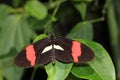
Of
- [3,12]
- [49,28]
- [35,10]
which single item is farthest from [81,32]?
[3,12]

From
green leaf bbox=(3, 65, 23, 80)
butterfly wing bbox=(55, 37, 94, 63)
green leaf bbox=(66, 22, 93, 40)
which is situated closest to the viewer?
butterfly wing bbox=(55, 37, 94, 63)

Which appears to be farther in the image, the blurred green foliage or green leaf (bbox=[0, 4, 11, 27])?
green leaf (bbox=[0, 4, 11, 27])

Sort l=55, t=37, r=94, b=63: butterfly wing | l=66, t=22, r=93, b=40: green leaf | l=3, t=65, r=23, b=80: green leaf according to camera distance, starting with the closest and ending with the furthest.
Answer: l=55, t=37, r=94, b=63: butterfly wing → l=66, t=22, r=93, b=40: green leaf → l=3, t=65, r=23, b=80: green leaf

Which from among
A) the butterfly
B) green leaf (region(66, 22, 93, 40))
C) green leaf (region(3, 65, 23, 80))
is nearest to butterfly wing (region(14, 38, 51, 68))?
the butterfly

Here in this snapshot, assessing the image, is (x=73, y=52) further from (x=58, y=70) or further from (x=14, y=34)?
(x=14, y=34)

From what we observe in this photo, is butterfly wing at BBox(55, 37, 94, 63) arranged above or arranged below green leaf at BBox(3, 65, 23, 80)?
above

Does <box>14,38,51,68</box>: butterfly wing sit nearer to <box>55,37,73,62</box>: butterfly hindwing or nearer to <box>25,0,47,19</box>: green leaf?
<box>55,37,73,62</box>: butterfly hindwing

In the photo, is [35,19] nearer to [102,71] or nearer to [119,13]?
[119,13]
